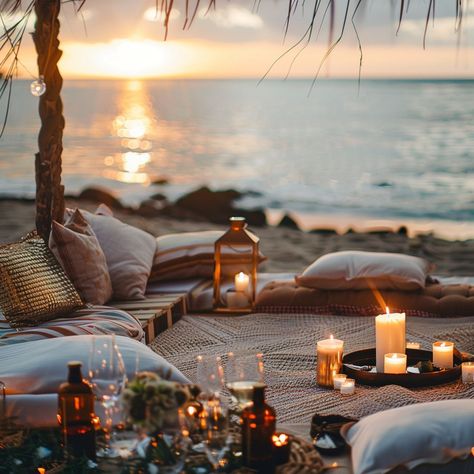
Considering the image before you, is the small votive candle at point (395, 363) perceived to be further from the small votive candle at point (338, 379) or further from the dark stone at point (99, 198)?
the dark stone at point (99, 198)

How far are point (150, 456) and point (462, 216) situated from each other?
1034 centimetres

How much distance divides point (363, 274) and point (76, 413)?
242 cm

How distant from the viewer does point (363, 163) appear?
15125 millimetres

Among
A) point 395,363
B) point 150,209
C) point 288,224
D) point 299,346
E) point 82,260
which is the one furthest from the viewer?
point 150,209

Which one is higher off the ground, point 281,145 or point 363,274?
point 363,274

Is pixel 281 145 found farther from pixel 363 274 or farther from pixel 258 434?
pixel 258 434

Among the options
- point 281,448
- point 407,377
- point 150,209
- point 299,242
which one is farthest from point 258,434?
point 150,209

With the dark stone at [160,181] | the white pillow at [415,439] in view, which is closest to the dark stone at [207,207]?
the dark stone at [160,181]

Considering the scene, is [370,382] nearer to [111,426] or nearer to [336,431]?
[336,431]

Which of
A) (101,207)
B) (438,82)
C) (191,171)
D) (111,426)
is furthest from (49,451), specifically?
(438,82)

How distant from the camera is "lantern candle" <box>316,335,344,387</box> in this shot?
2980 millimetres

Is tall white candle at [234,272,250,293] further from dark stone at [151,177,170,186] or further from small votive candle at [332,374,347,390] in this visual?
dark stone at [151,177,170,186]

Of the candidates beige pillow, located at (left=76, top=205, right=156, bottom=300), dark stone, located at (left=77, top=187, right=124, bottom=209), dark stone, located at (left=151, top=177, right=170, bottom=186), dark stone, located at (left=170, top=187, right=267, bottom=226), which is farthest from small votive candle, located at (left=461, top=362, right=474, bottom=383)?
dark stone, located at (left=151, top=177, right=170, bottom=186)

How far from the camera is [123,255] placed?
13.6 ft
